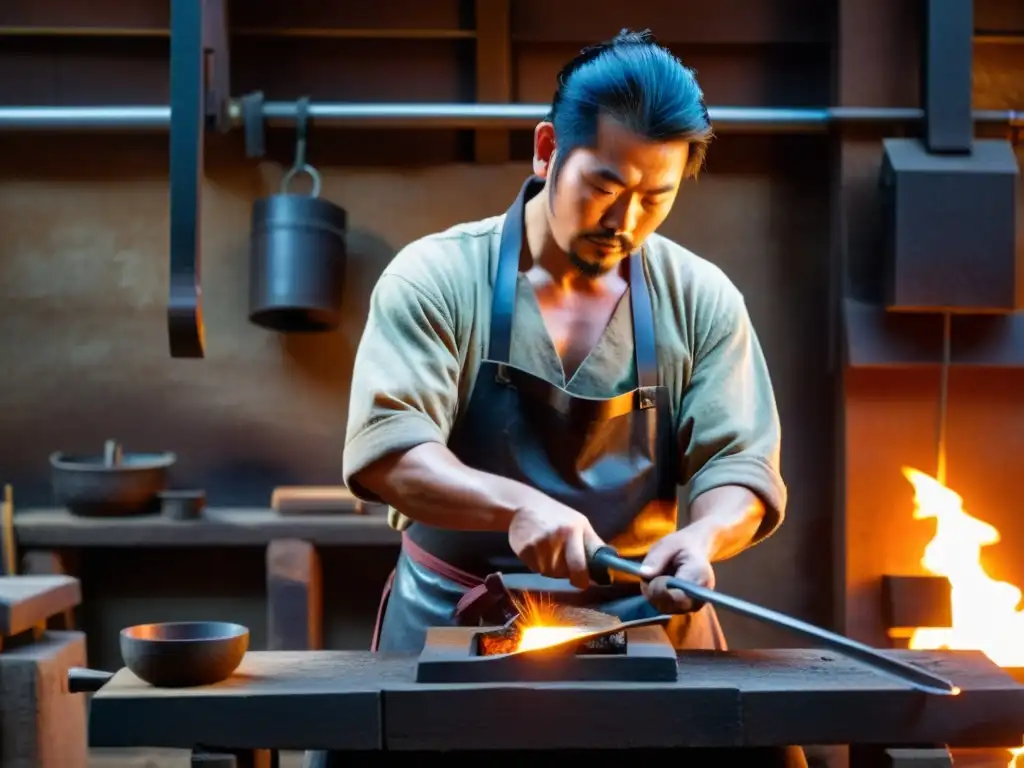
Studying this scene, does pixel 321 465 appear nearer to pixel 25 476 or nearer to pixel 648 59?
pixel 25 476

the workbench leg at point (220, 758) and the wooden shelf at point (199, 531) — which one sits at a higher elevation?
the wooden shelf at point (199, 531)

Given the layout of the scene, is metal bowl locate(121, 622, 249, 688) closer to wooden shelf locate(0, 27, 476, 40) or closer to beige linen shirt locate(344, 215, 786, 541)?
beige linen shirt locate(344, 215, 786, 541)

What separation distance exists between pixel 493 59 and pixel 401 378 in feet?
8.39

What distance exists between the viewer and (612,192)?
2.13 m

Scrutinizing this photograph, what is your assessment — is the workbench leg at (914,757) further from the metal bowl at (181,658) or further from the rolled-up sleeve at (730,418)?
the metal bowl at (181,658)

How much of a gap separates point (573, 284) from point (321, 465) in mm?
2373

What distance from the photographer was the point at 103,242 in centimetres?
453

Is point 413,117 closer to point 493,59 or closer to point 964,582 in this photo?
point 493,59

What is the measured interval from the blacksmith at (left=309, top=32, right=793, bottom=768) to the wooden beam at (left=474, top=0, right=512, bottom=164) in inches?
78.5

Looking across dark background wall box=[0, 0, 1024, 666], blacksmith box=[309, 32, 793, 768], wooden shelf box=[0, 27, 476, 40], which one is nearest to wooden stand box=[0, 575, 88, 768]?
dark background wall box=[0, 0, 1024, 666]

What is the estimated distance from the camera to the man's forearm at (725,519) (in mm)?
2123

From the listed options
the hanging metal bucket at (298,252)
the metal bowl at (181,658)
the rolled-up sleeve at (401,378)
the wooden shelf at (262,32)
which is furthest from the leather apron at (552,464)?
the wooden shelf at (262,32)

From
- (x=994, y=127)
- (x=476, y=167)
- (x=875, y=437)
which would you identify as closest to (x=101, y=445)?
(x=476, y=167)

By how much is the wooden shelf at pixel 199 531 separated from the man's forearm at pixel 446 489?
6.57 feet
